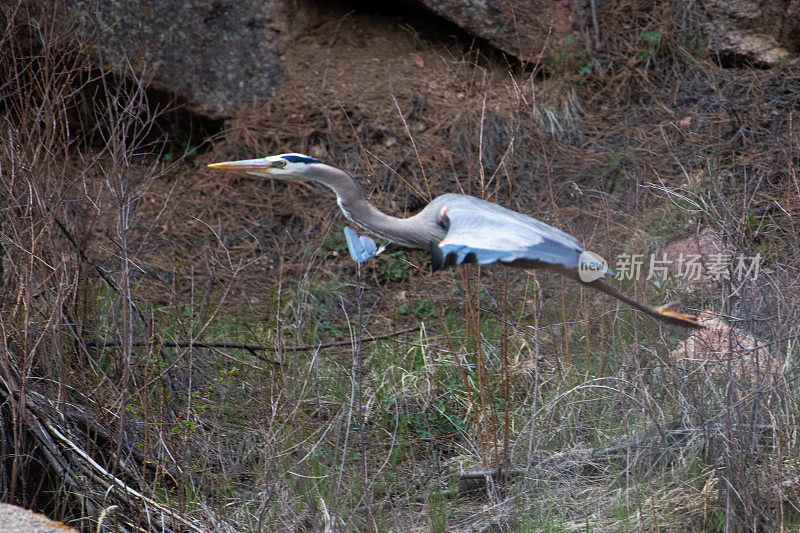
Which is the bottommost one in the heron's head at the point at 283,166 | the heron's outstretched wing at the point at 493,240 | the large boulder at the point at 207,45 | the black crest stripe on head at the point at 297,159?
the large boulder at the point at 207,45

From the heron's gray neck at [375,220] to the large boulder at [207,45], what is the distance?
3.76 metres

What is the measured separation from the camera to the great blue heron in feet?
10.0

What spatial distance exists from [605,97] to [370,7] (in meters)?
2.35

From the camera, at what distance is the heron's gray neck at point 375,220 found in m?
3.58

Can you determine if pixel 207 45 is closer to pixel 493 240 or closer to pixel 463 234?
pixel 463 234

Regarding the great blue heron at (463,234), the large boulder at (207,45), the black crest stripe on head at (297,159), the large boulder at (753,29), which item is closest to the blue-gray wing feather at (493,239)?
the great blue heron at (463,234)

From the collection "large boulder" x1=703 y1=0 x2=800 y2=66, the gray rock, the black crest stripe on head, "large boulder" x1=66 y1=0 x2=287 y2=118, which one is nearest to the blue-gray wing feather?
the black crest stripe on head

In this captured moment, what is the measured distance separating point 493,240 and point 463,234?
0.42 ft

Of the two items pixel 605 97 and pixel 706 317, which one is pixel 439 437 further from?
pixel 605 97

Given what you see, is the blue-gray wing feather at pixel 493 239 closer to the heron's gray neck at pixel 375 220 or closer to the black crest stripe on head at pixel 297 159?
the heron's gray neck at pixel 375 220

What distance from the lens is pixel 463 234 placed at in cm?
317

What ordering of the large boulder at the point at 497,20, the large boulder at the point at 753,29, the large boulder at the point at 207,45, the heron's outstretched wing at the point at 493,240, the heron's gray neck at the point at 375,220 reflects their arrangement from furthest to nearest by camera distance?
the large boulder at the point at 497,20
the large boulder at the point at 753,29
the large boulder at the point at 207,45
the heron's gray neck at the point at 375,220
the heron's outstretched wing at the point at 493,240

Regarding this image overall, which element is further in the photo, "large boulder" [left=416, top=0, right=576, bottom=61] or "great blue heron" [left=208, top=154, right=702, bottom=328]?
"large boulder" [left=416, top=0, right=576, bottom=61]

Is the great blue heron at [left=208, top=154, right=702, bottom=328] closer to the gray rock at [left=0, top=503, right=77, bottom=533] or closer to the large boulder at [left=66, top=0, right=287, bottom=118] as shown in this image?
the gray rock at [left=0, top=503, right=77, bottom=533]
